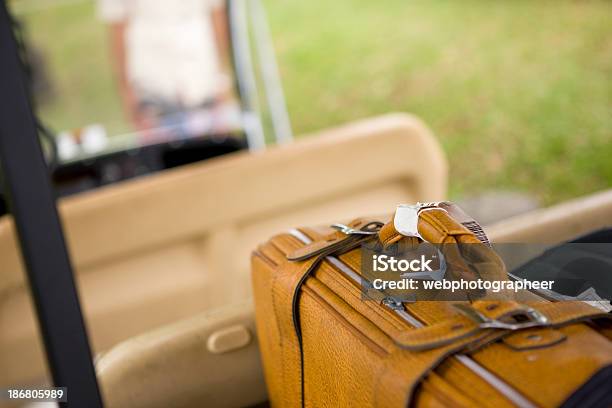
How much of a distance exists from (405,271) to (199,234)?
1.21 m

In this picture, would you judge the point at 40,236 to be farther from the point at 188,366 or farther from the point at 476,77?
the point at 476,77

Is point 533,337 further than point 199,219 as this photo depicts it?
No

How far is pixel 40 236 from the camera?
843 mm

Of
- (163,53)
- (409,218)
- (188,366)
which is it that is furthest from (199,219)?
(409,218)

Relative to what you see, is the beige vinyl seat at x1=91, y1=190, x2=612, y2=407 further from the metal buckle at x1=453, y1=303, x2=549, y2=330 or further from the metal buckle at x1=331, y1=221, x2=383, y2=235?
the metal buckle at x1=453, y1=303, x2=549, y2=330

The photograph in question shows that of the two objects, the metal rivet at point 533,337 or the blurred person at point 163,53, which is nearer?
the metal rivet at point 533,337

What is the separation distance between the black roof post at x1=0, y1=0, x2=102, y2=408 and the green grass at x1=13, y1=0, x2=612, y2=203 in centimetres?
364

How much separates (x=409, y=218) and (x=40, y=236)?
0.40 meters

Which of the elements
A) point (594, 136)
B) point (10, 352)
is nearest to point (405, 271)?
point (10, 352)

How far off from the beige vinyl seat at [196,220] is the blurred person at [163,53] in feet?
2.88

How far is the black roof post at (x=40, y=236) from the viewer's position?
2.70 feet

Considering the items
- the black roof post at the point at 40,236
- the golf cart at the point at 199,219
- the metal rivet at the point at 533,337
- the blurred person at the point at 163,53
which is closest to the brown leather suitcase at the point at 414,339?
the metal rivet at the point at 533,337

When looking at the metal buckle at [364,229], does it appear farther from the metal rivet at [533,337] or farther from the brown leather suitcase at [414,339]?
the metal rivet at [533,337]

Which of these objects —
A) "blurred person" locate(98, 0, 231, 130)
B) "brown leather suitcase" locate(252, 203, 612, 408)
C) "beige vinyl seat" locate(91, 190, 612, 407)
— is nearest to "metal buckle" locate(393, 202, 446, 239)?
"brown leather suitcase" locate(252, 203, 612, 408)
